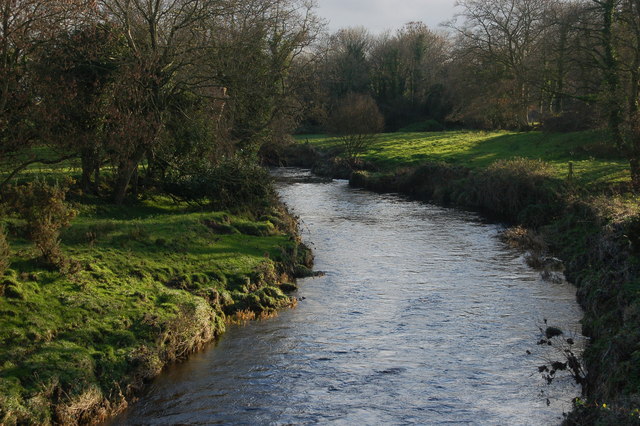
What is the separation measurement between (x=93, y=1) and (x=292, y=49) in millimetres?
19842

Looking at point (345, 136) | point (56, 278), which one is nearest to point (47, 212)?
point (56, 278)

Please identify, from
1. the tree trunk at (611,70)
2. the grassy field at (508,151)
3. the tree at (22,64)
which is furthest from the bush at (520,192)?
the tree at (22,64)

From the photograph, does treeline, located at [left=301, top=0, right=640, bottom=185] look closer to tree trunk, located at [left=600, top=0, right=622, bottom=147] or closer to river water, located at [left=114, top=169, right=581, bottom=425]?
tree trunk, located at [left=600, top=0, right=622, bottom=147]

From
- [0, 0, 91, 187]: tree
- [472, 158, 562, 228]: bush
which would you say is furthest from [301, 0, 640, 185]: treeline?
[0, 0, 91, 187]: tree

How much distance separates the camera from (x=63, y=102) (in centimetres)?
1753

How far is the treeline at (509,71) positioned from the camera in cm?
2923

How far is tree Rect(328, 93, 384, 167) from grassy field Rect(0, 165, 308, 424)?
31198 millimetres

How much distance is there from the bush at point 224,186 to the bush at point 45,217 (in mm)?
9688

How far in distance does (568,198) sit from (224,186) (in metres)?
14.7

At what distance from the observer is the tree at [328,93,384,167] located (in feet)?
168

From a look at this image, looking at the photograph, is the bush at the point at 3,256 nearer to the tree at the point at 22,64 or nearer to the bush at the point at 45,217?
the bush at the point at 45,217

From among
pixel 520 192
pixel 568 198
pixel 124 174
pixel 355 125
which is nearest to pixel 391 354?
pixel 124 174

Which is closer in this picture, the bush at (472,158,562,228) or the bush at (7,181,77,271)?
the bush at (7,181,77,271)

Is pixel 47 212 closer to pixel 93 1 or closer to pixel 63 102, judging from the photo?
pixel 63 102
